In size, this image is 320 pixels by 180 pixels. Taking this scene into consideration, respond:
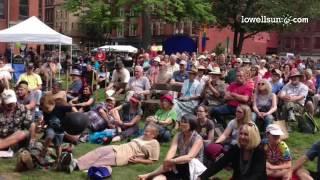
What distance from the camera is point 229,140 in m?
8.21

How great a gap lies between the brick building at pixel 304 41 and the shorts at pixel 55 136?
69063mm

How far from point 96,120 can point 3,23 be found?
50941 mm

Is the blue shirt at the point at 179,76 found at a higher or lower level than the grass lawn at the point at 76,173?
higher

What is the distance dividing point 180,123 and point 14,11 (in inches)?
2234

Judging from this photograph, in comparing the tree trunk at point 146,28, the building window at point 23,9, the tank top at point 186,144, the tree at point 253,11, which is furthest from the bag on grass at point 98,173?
the building window at point 23,9

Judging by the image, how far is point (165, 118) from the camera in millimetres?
10555

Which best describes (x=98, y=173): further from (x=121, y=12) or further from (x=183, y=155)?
(x=121, y=12)

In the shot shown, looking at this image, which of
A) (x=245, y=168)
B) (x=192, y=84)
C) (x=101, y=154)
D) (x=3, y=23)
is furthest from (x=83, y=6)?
(x=3, y=23)

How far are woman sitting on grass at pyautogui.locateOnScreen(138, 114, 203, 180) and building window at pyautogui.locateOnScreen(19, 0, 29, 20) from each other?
57.3 metres

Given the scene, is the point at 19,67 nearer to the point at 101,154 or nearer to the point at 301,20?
the point at 101,154

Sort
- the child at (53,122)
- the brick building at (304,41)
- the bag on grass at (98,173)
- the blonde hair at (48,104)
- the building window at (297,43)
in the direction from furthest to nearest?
the building window at (297,43)
the brick building at (304,41)
the blonde hair at (48,104)
the child at (53,122)
the bag on grass at (98,173)

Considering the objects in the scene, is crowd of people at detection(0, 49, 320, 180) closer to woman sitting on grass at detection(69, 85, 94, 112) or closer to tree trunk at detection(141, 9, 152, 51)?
woman sitting on grass at detection(69, 85, 94, 112)

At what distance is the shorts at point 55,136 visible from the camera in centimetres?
831

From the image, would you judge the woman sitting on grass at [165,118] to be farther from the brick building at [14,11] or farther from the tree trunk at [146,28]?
the brick building at [14,11]
